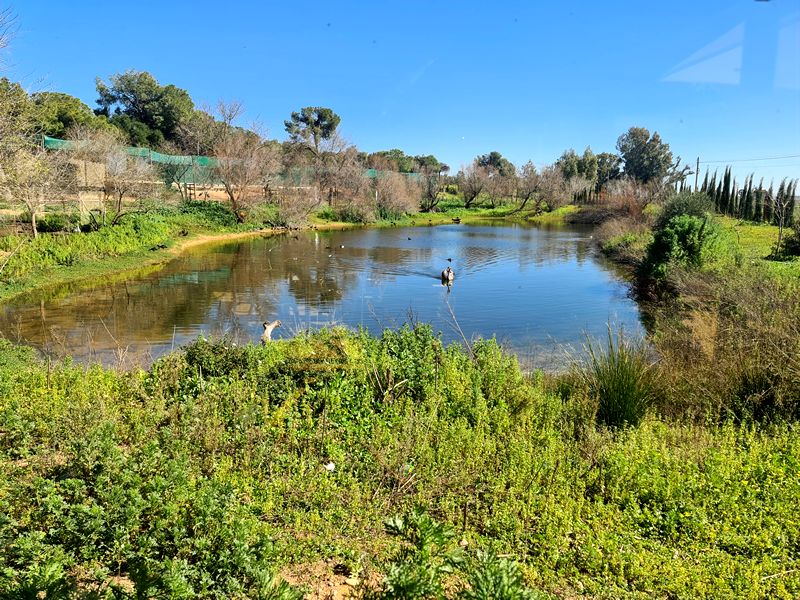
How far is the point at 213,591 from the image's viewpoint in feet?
10.0

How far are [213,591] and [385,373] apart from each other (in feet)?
12.1

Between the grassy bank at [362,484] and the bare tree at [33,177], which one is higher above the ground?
the bare tree at [33,177]

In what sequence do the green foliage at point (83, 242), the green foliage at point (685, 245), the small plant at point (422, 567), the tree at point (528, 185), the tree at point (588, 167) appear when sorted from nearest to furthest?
the small plant at point (422, 567) → the green foliage at point (685, 245) → the green foliage at point (83, 242) → the tree at point (528, 185) → the tree at point (588, 167)

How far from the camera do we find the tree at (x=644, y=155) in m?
73.9

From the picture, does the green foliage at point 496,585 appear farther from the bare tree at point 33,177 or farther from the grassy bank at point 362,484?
the bare tree at point 33,177

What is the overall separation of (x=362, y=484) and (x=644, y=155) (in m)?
82.0

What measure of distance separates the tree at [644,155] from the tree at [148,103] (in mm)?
58542

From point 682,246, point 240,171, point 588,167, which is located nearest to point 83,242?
point 240,171

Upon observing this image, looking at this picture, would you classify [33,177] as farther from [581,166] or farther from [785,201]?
[581,166]

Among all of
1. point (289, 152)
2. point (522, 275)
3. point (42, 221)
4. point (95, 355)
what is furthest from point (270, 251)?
point (289, 152)

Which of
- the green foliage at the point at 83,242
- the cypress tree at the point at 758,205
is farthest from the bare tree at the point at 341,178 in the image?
the cypress tree at the point at 758,205

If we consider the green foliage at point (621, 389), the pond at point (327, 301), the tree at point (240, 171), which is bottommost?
the pond at point (327, 301)

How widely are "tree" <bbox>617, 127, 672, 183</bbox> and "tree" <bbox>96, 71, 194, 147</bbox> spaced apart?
192 ft

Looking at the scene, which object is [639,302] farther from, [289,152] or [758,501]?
[289,152]
